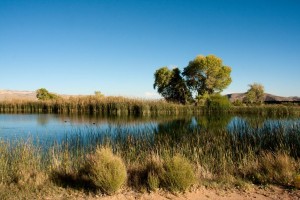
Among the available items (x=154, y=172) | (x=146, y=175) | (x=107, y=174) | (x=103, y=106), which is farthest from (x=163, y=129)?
(x=103, y=106)

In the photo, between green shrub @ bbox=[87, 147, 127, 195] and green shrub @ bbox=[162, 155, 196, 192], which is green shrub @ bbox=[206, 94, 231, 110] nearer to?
green shrub @ bbox=[162, 155, 196, 192]

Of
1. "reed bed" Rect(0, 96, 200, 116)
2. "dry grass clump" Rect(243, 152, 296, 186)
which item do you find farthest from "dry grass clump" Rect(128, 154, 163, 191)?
"reed bed" Rect(0, 96, 200, 116)

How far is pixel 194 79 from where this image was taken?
5034cm

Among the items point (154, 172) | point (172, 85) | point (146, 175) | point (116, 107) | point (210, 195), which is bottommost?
point (210, 195)

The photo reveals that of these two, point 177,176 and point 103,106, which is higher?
point 103,106

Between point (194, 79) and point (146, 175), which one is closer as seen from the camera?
point (146, 175)

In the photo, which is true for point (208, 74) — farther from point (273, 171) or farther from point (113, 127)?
point (273, 171)

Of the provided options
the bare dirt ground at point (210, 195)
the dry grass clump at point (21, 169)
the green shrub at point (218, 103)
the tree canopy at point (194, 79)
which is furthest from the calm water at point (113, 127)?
the tree canopy at point (194, 79)

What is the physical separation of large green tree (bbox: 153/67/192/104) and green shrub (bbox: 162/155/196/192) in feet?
148

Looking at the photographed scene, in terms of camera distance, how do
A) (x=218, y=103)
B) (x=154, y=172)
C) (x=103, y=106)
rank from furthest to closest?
1. (x=218, y=103)
2. (x=103, y=106)
3. (x=154, y=172)

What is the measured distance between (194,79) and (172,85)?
4.30m

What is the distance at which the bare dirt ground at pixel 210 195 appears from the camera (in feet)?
17.6

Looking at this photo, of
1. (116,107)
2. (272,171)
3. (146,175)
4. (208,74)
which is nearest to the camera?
(146,175)

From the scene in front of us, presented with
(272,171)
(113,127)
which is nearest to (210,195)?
(272,171)
